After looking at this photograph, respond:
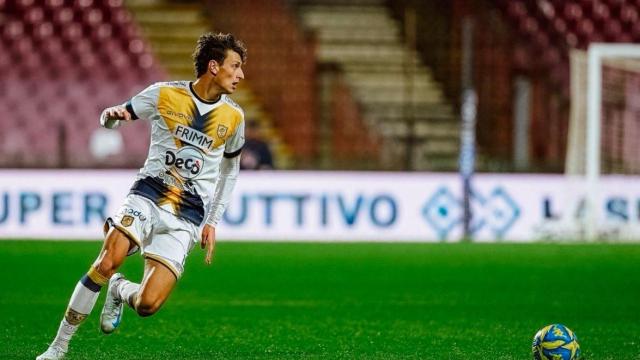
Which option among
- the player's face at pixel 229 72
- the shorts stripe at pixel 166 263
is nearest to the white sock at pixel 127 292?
the shorts stripe at pixel 166 263

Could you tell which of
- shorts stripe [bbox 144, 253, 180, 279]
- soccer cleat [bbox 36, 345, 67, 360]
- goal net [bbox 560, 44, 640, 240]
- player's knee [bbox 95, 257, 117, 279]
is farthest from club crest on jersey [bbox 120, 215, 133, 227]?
goal net [bbox 560, 44, 640, 240]

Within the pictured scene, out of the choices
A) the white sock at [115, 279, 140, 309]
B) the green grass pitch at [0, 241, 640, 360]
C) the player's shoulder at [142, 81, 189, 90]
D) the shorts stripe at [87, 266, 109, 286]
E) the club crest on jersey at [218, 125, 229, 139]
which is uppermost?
the player's shoulder at [142, 81, 189, 90]

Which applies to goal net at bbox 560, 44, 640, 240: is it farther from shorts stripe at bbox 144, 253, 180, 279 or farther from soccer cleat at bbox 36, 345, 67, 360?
soccer cleat at bbox 36, 345, 67, 360

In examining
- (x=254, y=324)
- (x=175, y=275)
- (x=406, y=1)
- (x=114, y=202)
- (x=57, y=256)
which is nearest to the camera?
(x=175, y=275)

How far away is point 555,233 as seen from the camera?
55.8ft

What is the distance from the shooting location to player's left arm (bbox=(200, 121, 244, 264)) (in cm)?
694

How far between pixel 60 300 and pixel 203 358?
3.23 meters

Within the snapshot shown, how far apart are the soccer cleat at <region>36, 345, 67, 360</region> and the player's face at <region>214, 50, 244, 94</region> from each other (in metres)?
1.60

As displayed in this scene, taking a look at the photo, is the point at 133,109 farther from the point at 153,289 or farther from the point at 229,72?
the point at 153,289

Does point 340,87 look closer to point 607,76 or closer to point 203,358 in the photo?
point 607,76

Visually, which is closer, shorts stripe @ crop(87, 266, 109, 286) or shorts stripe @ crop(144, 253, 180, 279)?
shorts stripe @ crop(87, 266, 109, 286)

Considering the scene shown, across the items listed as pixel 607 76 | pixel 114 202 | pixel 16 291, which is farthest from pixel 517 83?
pixel 16 291

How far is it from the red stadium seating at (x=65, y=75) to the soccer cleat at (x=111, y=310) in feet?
33.7

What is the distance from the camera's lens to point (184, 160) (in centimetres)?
671
